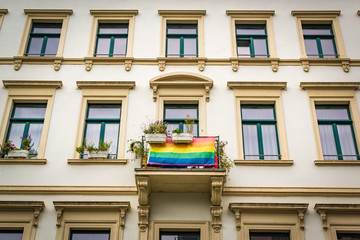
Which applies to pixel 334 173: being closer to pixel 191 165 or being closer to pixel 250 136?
pixel 250 136

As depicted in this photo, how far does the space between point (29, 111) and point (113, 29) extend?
15.3 ft

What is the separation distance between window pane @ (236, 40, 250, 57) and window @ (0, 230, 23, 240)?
32.1ft

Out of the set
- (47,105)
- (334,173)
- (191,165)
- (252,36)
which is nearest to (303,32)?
(252,36)

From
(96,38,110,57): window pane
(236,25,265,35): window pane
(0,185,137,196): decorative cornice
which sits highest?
(236,25,265,35): window pane

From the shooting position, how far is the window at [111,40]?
15602mm

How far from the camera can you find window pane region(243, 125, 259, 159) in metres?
13.4

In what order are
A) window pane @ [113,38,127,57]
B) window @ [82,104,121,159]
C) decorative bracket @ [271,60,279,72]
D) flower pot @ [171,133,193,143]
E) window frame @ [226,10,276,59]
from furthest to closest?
1. window frame @ [226,10,276,59]
2. window pane @ [113,38,127,57]
3. decorative bracket @ [271,60,279,72]
4. window @ [82,104,121,159]
5. flower pot @ [171,133,193,143]

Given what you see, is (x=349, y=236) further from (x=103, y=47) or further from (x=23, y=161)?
(x=103, y=47)

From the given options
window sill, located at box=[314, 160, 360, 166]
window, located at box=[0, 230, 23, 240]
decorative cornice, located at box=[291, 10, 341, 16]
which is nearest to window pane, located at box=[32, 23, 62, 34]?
window, located at box=[0, 230, 23, 240]

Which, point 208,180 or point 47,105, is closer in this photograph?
point 208,180

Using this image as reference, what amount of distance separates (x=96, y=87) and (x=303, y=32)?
330 inches

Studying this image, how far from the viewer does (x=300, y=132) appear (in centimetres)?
1345

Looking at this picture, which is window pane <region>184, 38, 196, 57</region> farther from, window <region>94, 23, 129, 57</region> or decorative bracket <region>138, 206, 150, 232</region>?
decorative bracket <region>138, 206, 150, 232</region>

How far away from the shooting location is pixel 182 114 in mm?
14156
